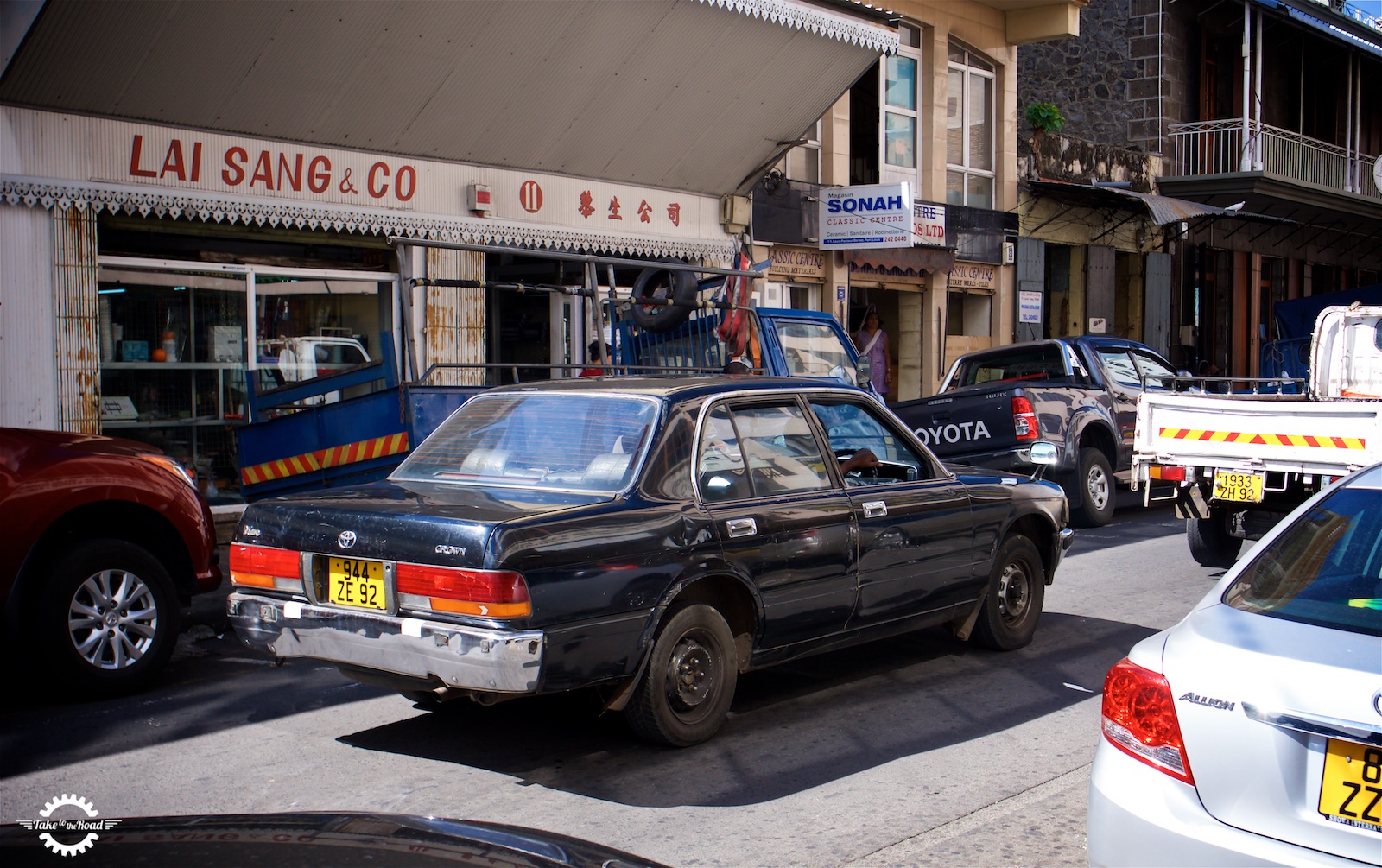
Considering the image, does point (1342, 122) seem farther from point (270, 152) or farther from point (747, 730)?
point (747, 730)

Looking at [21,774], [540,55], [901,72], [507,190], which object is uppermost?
[901,72]

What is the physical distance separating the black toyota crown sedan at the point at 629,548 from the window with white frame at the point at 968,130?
14762 mm

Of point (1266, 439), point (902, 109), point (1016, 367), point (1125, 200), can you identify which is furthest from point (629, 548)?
point (1125, 200)

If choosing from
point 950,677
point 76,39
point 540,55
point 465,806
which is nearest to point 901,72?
point 540,55

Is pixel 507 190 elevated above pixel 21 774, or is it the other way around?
pixel 507 190

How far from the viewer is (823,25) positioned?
13.7 metres

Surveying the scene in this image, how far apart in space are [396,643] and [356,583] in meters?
0.35

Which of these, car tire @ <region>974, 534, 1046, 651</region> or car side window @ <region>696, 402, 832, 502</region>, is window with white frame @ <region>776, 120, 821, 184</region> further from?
car side window @ <region>696, 402, 832, 502</region>

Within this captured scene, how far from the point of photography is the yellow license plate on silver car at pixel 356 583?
4703 mm

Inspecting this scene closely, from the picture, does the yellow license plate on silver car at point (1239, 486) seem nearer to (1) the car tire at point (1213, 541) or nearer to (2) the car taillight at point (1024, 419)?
(1) the car tire at point (1213, 541)

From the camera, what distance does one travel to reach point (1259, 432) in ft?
27.1

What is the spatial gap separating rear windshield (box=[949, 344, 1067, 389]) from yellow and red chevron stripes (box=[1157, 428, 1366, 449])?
3.66 metres

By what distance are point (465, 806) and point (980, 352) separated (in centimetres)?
1011

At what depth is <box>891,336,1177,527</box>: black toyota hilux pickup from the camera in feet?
37.9
